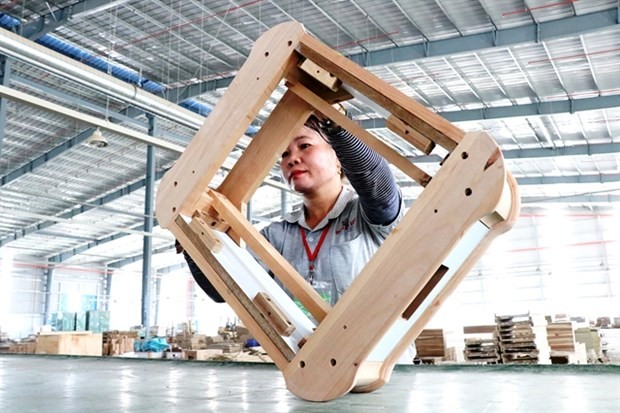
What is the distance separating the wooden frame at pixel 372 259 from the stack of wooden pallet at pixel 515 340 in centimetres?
821

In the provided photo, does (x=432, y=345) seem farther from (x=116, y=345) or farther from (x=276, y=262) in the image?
(x=276, y=262)

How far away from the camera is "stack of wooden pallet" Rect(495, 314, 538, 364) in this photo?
8.64 metres

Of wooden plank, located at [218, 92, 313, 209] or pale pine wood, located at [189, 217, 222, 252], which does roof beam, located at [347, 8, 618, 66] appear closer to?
wooden plank, located at [218, 92, 313, 209]

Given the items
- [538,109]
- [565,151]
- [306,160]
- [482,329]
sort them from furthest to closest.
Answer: [565,151] < [482,329] < [538,109] < [306,160]

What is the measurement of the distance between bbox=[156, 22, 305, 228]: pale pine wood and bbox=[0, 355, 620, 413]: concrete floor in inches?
19.8

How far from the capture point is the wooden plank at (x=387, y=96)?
1189 mm

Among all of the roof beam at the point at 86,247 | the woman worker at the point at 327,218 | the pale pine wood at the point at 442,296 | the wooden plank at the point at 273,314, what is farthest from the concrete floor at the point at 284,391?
the roof beam at the point at 86,247

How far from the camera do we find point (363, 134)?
1.38 meters

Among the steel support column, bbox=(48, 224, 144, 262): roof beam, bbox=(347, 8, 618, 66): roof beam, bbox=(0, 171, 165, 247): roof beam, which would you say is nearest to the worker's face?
bbox=(347, 8, 618, 66): roof beam

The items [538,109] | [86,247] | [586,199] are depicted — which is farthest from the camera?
[86,247]

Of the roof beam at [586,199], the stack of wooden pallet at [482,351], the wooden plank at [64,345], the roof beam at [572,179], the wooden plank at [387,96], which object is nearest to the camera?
the wooden plank at [387,96]

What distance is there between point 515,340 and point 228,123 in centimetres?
860

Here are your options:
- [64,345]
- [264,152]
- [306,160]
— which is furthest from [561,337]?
[264,152]

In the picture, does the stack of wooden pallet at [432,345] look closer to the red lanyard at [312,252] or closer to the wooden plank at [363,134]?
the red lanyard at [312,252]
